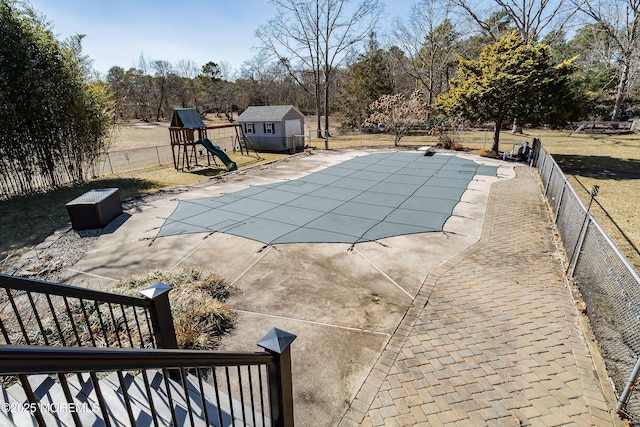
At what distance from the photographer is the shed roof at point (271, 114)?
23.3m

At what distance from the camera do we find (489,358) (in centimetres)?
425

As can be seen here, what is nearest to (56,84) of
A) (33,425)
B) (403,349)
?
(33,425)

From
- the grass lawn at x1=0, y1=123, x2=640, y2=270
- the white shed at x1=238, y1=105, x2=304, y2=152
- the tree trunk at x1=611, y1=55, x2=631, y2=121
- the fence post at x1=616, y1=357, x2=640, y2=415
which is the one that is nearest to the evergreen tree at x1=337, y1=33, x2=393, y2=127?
the white shed at x1=238, y1=105, x2=304, y2=152

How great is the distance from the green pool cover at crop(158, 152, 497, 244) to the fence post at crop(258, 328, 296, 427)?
5.16 metres

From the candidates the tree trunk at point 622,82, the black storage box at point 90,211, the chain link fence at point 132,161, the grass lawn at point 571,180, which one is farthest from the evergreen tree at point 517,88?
the black storage box at point 90,211

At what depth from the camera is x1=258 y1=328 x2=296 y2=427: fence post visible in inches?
97.7

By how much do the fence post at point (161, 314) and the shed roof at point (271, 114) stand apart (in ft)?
69.1

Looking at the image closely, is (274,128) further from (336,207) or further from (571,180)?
(571,180)

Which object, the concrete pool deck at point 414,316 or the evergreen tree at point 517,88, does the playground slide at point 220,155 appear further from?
the evergreen tree at point 517,88

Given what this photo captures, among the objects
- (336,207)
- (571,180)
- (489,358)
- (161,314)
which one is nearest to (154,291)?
(161,314)

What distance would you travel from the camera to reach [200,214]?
9906 millimetres

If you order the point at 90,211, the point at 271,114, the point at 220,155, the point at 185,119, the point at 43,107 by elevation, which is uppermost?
the point at 43,107

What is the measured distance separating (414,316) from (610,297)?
2.66m

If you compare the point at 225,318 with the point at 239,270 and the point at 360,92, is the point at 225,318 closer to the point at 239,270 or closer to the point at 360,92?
the point at 239,270
